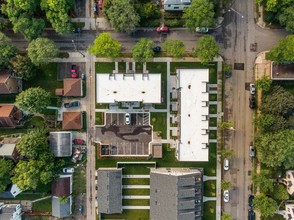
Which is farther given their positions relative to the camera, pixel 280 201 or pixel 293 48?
pixel 280 201

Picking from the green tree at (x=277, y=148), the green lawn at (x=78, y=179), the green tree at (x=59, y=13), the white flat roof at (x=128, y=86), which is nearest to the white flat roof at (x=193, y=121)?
the white flat roof at (x=128, y=86)

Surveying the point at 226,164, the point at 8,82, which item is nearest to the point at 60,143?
the point at 8,82

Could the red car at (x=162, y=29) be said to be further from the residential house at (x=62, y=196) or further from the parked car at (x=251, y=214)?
the parked car at (x=251, y=214)

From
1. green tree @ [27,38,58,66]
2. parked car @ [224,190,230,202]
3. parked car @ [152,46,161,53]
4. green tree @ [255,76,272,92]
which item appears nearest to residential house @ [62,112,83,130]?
green tree @ [27,38,58,66]

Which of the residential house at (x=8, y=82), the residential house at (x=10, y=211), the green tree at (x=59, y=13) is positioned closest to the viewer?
the green tree at (x=59, y=13)

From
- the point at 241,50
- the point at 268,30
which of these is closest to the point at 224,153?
the point at 241,50

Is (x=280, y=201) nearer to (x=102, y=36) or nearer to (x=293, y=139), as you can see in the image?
(x=293, y=139)
